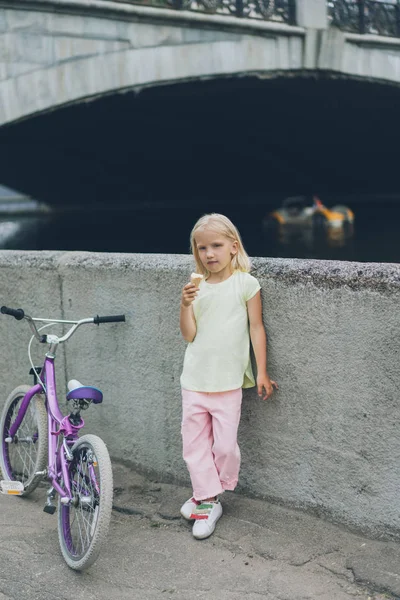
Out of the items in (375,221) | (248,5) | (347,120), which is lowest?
(375,221)

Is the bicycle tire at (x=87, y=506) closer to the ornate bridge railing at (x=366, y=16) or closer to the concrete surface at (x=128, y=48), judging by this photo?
the concrete surface at (x=128, y=48)

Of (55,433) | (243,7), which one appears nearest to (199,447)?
(55,433)

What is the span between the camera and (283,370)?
11.4 feet

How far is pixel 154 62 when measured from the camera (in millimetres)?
15562

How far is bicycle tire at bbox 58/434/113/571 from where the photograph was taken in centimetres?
315

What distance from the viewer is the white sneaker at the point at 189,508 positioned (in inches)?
142

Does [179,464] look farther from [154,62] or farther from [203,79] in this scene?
[203,79]

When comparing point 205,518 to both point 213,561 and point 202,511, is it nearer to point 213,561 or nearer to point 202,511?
point 202,511

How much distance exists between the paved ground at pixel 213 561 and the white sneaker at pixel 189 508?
0.13 ft

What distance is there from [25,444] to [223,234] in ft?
5.06

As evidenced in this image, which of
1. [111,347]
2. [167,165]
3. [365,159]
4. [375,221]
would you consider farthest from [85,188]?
[111,347]

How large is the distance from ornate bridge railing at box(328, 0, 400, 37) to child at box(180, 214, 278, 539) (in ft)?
53.3

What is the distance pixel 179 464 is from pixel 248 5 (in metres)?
14.3

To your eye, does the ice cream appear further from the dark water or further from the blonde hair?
the dark water
